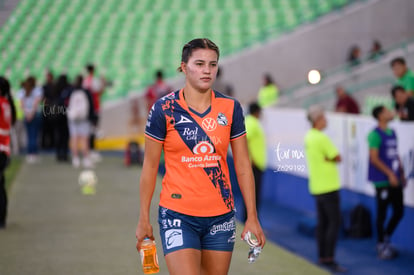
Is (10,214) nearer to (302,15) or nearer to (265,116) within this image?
(265,116)

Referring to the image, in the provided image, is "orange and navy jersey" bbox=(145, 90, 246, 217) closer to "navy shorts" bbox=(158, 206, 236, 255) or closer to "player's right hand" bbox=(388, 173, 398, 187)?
"navy shorts" bbox=(158, 206, 236, 255)

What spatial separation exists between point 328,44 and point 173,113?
1898 cm

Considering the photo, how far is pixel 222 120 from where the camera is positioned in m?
3.95

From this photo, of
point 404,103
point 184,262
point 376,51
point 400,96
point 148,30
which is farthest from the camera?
point 148,30

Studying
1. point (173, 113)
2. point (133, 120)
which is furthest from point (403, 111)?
point (133, 120)

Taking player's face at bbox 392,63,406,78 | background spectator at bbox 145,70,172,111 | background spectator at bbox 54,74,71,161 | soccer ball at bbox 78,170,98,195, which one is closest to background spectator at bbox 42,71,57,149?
background spectator at bbox 54,74,71,161

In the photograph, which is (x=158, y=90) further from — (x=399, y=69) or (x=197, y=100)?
(x=197, y=100)

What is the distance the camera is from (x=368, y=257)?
907 centimetres

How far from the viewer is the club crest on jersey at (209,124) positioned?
3.90 m

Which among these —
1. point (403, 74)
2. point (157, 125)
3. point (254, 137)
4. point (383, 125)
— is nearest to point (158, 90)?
point (254, 137)

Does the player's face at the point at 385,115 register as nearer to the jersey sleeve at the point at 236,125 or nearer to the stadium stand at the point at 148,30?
the jersey sleeve at the point at 236,125

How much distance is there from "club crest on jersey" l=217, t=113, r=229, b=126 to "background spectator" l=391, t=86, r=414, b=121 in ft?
20.1

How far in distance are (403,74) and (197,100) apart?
7432mm

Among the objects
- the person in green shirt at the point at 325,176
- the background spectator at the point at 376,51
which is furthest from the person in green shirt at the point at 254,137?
the background spectator at the point at 376,51
